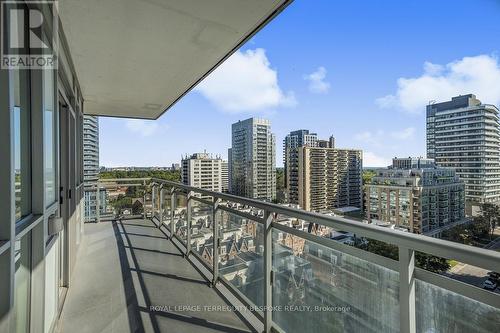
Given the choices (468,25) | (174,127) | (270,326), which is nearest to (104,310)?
(270,326)

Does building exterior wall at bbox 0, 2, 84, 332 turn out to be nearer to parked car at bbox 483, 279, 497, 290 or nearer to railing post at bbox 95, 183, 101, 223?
parked car at bbox 483, 279, 497, 290

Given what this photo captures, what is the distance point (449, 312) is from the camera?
41.0 inches

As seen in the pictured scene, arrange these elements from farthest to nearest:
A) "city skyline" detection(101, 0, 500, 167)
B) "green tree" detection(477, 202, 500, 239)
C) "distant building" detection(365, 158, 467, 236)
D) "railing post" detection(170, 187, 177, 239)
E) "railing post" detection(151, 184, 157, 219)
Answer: "city skyline" detection(101, 0, 500, 167) → "railing post" detection(151, 184, 157, 219) → "distant building" detection(365, 158, 467, 236) → "railing post" detection(170, 187, 177, 239) → "green tree" detection(477, 202, 500, 239)

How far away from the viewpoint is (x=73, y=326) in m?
2.17

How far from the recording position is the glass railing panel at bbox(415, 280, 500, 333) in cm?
94

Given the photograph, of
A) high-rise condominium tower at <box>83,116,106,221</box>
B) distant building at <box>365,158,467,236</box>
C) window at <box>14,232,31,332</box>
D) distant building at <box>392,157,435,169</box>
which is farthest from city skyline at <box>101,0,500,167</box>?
window at <box>14,232,31,332</box>

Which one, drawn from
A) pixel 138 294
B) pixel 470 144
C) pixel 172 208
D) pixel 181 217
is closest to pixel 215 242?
pixel 138 294

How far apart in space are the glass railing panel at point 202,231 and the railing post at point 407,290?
228cm

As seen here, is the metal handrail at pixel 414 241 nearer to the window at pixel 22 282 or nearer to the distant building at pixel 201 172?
the window at pixel 22 282

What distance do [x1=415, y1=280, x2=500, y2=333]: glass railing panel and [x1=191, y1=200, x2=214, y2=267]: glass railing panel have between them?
2343mm

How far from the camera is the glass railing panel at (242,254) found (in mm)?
2271

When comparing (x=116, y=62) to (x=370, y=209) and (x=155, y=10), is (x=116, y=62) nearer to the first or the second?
(x=155, y=10)

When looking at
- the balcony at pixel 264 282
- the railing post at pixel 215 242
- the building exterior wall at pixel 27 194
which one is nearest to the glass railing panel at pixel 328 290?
the balcony at pixel 264 282

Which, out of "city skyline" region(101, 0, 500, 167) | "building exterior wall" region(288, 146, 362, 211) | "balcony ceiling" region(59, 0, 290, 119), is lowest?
"building exterior wall" region(288, 146, 362, 211)
